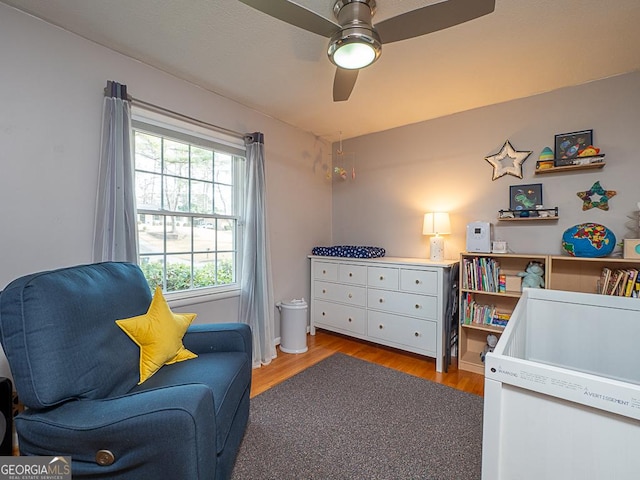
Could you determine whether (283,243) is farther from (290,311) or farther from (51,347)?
(51,347)

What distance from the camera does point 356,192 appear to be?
371 cm

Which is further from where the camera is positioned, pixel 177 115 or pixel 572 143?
pixel 572 143

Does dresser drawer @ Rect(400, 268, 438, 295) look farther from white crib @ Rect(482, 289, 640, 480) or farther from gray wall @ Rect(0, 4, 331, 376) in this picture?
gray wall @ Rect(0, 4, 331, 376)

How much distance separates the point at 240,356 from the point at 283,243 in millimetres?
1693

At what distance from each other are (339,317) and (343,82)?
2306 mm

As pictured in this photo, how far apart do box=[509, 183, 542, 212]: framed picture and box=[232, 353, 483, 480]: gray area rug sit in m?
1.62

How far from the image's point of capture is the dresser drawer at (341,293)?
10.2ft

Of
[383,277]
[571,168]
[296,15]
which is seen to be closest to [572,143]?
[571,168]

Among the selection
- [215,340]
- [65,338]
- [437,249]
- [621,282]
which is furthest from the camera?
[437,249]

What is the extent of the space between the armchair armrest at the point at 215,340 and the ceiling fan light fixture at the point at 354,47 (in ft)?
5.21

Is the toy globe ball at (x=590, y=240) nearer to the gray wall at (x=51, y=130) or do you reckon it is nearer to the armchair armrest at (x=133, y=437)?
the armchair armrest at (x=133, y=437)

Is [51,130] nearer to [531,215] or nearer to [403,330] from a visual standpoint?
[403,330]

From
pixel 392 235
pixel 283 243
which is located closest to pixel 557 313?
pixel 392 235

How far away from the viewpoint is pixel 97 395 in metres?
1.17
